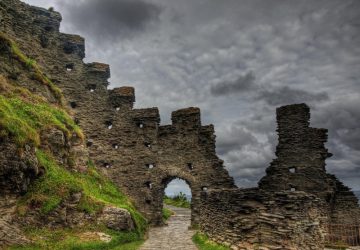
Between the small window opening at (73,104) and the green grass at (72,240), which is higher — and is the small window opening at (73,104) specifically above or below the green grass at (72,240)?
above

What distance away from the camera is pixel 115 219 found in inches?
599

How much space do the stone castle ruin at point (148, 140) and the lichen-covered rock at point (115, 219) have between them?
5321 mm

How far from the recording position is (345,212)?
2262 centimetres

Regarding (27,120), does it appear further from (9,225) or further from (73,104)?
(73,104)

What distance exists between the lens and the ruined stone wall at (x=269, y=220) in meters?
11.2

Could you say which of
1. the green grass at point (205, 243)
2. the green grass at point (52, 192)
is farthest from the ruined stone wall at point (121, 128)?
the green grass at point (52, 192)

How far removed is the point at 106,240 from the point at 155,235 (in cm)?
578

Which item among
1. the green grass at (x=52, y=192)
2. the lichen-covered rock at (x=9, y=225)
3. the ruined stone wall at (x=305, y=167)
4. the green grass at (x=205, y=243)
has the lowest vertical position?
the green grass at (x=205, y=243)

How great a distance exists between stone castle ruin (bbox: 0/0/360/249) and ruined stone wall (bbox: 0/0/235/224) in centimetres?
7

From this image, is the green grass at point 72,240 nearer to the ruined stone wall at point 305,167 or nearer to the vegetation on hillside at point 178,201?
the ruined stone wall at point 305,167

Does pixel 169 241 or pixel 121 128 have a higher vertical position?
pixel 121 128

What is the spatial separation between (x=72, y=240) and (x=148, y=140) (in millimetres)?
13260

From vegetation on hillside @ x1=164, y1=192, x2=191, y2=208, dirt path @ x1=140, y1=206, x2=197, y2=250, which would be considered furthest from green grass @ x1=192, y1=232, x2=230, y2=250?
vegetation on hillside @ x1=164, y1=192, x2=191, y2=208

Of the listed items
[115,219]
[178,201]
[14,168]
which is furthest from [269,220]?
[178,201]
